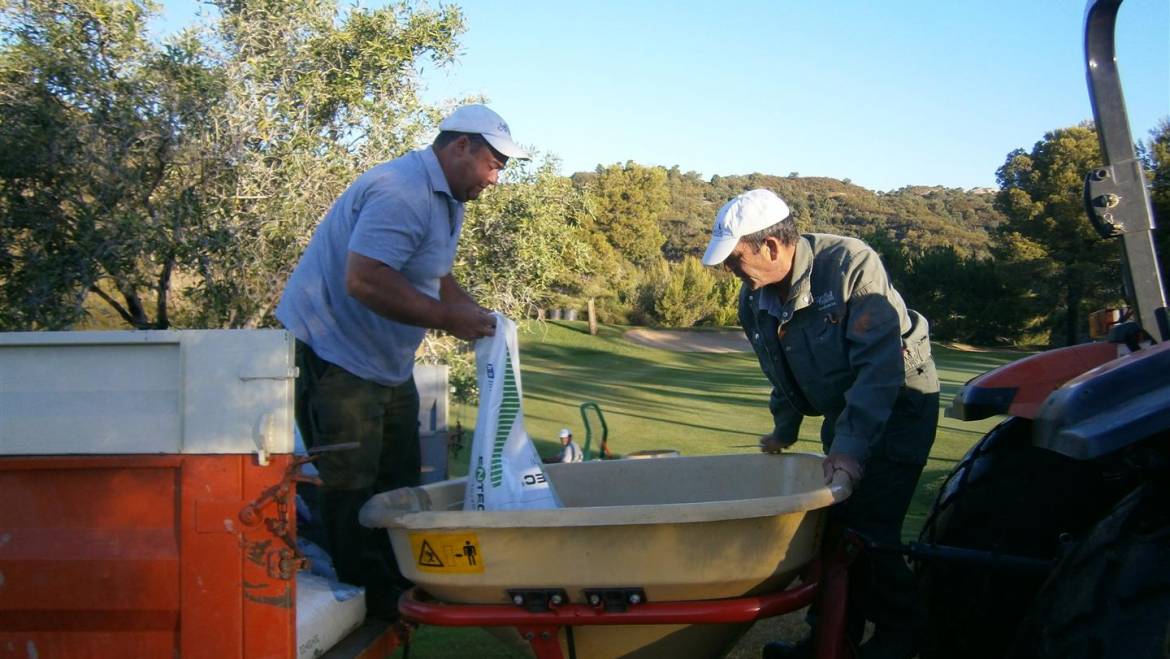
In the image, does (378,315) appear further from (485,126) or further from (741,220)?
(741,220)

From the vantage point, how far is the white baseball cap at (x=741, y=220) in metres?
3.45

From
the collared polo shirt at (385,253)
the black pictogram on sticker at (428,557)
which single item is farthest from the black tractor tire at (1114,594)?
the collared polo shirt at (385,253)

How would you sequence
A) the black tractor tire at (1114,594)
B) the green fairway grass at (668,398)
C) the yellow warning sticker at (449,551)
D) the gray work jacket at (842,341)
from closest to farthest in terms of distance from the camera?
the black tractor tire at (1114,594), the yellow warning sticker at (449,551), the gray work jacket at (842,341), the green fairway grass at (668,398)

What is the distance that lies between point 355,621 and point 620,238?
150ft

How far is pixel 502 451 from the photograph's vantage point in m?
3.14

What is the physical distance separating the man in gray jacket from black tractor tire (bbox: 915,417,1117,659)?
119 millimetres

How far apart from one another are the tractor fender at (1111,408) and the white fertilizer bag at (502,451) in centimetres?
145

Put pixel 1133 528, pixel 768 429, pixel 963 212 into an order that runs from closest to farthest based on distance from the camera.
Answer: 1. pixel 1133 528
2. pixel 768 429
3. pixel 963 212

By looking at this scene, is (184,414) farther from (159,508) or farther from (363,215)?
(363,215)

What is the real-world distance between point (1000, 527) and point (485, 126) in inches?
84.7

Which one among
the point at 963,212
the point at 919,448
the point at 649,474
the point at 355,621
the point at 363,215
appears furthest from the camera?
the point at 963,212

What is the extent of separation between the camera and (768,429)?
14.9m

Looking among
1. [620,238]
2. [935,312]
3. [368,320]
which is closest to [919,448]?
[368,320]

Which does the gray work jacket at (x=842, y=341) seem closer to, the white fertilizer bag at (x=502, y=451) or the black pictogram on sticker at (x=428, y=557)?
the white fertilizer bag at (x=502, y=451)
